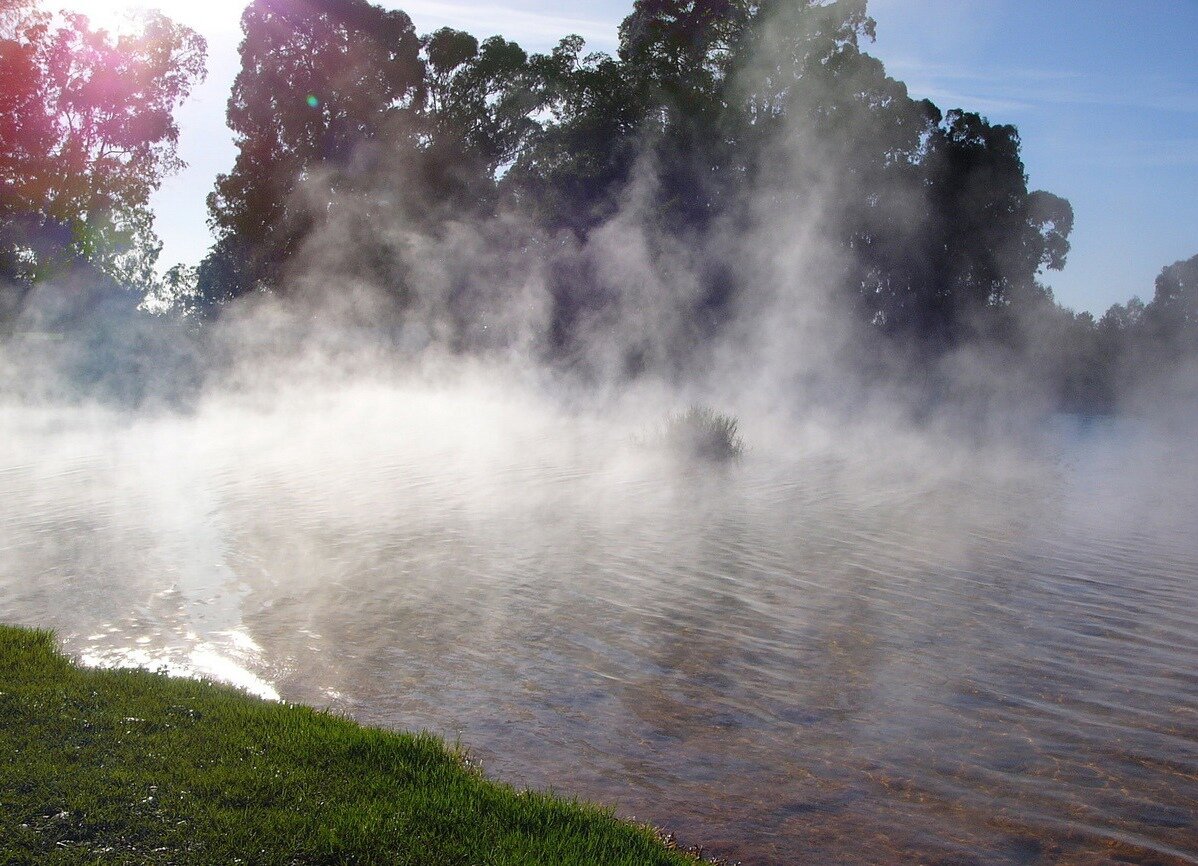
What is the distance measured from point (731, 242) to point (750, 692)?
2655 centimetres

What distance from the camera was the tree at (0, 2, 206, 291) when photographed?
26.0 m

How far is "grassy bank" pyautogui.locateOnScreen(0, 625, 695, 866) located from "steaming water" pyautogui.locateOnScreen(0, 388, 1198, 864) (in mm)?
625

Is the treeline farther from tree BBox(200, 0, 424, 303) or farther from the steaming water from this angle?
the steaming water

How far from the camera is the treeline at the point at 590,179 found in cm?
2942

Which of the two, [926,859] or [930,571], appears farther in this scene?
[930,571]

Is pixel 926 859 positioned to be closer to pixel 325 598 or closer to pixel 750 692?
pixel 750 692

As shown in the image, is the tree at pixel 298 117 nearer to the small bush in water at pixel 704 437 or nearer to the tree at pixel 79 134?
the tree at pixel 79 134

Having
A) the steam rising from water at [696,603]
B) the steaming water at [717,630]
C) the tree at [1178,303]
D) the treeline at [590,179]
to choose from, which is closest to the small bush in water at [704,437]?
the steam rising from water at [696,603]

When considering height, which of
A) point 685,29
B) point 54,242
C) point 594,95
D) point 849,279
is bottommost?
point 54,242

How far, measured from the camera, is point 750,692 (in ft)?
20.0

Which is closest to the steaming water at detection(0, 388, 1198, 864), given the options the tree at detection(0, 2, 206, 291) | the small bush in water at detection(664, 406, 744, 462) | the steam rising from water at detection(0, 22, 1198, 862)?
the steam rising from water at detection(0, 22, 1198, 862)

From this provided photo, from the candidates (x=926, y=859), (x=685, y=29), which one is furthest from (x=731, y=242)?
(x=926, y=859)

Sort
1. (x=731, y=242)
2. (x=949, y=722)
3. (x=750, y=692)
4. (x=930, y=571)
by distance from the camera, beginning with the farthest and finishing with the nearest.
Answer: (x=731, y=242) < (x=930, y=571) < (x=750, y=692) < (x=949, y=722)

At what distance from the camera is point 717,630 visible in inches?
292
